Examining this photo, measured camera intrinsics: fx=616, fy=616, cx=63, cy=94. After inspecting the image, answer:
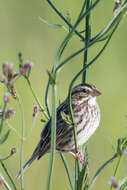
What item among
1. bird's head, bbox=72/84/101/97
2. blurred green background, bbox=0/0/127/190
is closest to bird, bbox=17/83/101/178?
bird's head, bbox=72/84/101/97

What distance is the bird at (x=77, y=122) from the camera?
466 cm

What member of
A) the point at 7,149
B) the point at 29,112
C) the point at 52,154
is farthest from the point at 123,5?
the point at 29,112

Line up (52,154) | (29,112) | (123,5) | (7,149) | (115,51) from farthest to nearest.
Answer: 1. (115,51)
2. (29,112)
3. (7,149)
4. (123,5)
5. (52,154)

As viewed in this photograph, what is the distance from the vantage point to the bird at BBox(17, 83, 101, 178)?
466cm

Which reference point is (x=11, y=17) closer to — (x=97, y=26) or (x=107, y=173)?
(x=97, y=26)

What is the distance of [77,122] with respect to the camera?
475cm

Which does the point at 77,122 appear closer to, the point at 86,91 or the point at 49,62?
the point at 86,91

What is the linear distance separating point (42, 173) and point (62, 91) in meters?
1.38

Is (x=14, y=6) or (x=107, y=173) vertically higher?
(x=14, y=6)

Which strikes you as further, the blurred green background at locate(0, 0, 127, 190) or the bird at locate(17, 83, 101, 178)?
the blurred green background at locate(0, 0, 127, 190)

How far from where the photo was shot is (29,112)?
7.46m

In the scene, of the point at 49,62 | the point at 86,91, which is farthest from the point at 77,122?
the point at 49,62

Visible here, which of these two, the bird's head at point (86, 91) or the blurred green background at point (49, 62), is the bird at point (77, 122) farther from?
the blurred green background at point (49, 62)

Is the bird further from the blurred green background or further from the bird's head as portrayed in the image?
the blurred green background
